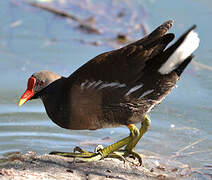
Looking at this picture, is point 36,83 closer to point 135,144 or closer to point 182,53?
point 135,144

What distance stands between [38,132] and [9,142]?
0.35 meters

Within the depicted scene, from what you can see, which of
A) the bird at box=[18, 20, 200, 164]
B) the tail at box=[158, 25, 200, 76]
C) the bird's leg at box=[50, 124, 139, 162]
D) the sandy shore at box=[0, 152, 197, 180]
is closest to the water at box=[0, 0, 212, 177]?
the sandy shore at box=[0, 152, 197, 180]

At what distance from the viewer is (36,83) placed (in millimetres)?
4180

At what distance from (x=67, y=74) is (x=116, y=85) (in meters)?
1.93

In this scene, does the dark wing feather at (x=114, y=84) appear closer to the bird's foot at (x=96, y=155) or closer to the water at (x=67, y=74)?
the bird's foot at (x=96, y=155)

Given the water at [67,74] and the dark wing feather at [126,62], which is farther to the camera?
the water at [67,74]

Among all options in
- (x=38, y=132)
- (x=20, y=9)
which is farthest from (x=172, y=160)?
(x=20, y=9)

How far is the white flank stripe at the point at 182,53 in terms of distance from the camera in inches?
157

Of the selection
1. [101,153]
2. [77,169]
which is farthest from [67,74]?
[77,169]

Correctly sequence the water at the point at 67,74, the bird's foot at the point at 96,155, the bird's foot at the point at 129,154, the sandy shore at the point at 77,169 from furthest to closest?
the water at the point at 67,74, the bird's foot at the point at 129,154, the bird's foot at the point at 96,155, the sandy shore at the point at 77,169

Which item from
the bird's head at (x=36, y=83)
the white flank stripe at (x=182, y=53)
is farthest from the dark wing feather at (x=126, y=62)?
the bird's head at (x=36, y=83)

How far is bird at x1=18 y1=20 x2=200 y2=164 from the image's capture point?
404 cm

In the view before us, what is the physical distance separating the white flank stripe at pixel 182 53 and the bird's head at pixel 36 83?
92 cm

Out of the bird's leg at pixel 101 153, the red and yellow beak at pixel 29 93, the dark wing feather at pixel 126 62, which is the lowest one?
the bird's leg at pixel 101 153
